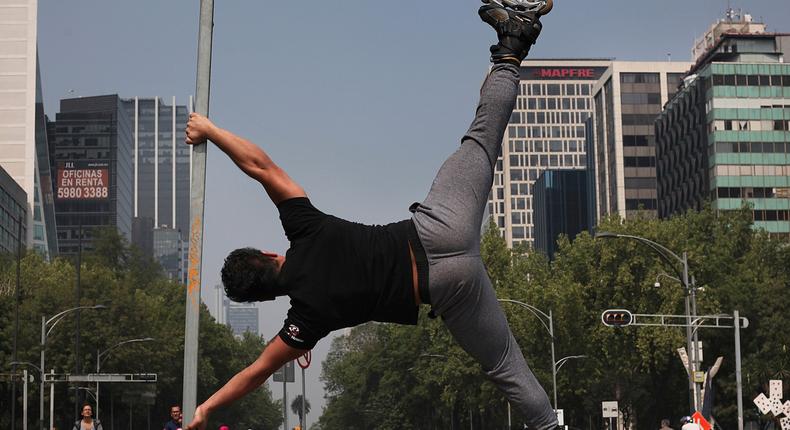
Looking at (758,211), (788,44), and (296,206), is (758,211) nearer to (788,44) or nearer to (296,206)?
(788,44)

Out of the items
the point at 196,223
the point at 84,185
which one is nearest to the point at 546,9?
the point at 196,223

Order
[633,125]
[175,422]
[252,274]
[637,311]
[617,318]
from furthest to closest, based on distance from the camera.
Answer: [633,125] < [637,311] < [617,318] < [175,422] < [252,274]

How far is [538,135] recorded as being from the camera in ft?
642

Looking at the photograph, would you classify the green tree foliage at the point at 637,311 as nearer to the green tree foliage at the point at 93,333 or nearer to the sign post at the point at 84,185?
the green tree foliage at the point at 93,333

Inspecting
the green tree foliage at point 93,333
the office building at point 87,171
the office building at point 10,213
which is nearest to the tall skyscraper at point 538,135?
the office building at point 87,171

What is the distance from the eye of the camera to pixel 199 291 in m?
5.62

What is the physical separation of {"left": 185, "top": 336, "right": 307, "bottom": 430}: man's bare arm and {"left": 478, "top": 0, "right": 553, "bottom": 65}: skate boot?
1.49 metres

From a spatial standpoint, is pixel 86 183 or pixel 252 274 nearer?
pixel 252 274

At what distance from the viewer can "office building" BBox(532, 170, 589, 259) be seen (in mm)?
163375

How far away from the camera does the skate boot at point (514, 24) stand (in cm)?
505

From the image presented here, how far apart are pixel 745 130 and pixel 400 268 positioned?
3914 inches

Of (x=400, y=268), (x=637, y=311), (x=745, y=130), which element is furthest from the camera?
(x=745, y=130)

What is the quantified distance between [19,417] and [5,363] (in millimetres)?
3073

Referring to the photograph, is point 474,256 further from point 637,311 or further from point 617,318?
point 637,311
